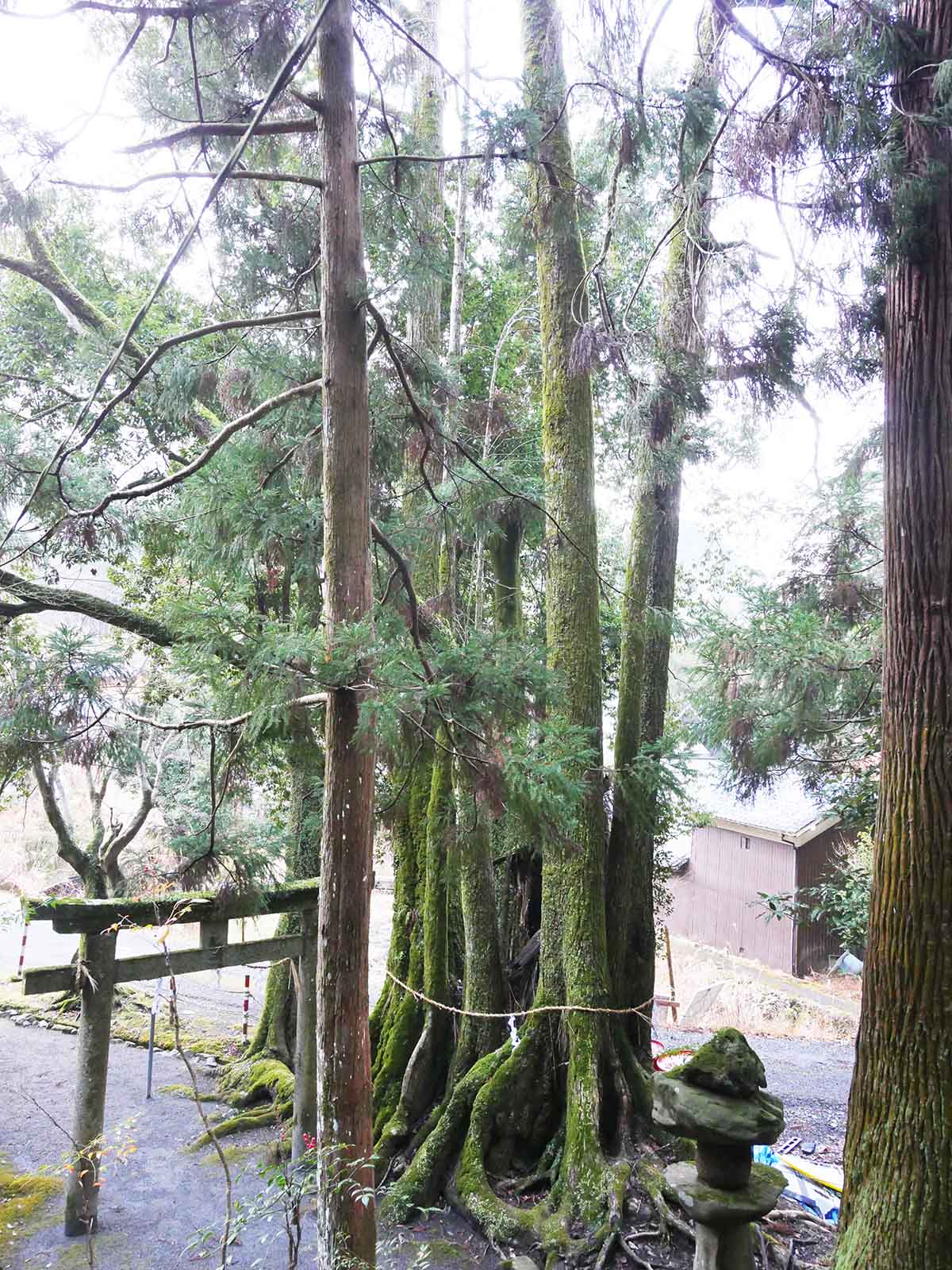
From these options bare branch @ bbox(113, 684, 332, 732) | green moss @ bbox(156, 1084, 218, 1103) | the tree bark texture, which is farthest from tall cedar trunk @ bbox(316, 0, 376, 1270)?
green moss @ bbox(156, 1084, 218, 1103)

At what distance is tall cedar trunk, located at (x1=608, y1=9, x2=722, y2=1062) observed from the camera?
4.80 metres

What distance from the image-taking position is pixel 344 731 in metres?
3.18

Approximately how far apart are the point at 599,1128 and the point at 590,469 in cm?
388

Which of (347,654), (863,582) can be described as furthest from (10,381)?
(863,582)

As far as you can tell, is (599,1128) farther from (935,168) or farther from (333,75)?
(333,75)

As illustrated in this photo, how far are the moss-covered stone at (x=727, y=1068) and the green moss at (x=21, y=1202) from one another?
4.01 meters

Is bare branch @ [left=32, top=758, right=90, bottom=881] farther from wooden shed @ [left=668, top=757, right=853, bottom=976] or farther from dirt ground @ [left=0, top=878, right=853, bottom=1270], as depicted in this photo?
wooden shed @ [left=668, top=757, right=853, bottom=976]

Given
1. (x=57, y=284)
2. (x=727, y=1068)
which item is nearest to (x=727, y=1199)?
(x=727, y=1068)

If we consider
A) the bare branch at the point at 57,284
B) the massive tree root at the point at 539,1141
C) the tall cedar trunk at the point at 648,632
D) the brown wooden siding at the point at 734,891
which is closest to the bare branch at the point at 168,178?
the tall cedar trunk at the point at 648,632

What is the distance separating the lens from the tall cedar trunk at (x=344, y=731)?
3113 mm

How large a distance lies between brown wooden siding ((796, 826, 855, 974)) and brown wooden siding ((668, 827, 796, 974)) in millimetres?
123

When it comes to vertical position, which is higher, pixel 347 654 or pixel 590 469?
pixel 590 469

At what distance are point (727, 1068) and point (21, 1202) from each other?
458 centimetres

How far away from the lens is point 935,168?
295 centimetres
